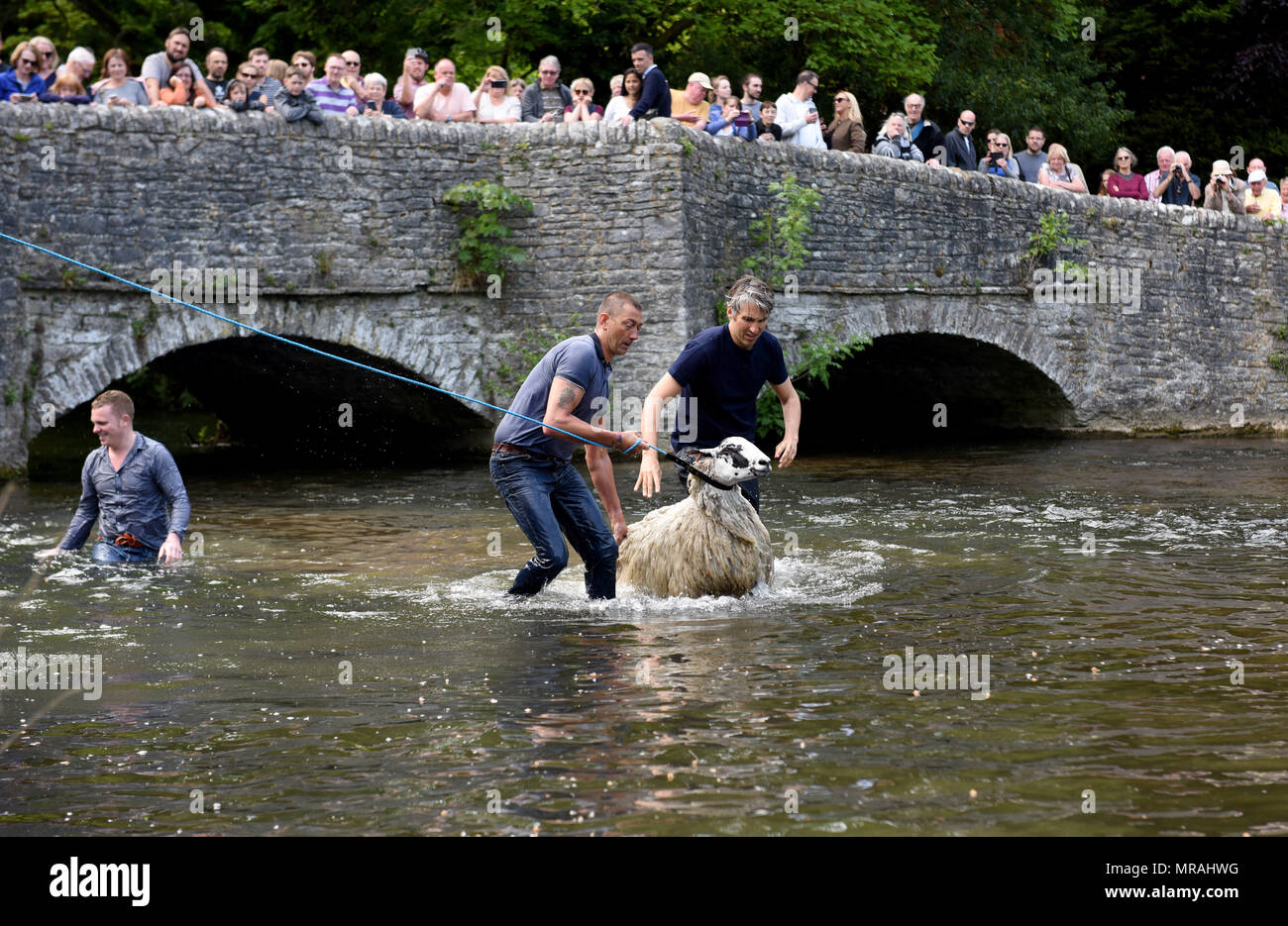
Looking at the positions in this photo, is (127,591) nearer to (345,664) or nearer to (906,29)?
(345,664)

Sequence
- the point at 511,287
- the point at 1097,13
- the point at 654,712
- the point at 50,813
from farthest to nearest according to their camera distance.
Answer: the point at 1097,13 → the point at 511,287 → the point at 654,712 → the point at 50,813

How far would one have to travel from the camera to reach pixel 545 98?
626 inches

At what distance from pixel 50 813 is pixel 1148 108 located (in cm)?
2721

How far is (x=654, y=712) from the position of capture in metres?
5.46

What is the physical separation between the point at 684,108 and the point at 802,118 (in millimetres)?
1590

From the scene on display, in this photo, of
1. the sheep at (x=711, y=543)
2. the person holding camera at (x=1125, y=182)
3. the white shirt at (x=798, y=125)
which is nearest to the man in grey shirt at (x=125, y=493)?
the sheep at (x=711, y=543)

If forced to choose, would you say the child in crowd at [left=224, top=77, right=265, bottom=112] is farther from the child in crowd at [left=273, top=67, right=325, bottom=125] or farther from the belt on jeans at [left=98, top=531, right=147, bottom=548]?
the belt on jeans at [left=98, top=531, right=147, bottom=548]

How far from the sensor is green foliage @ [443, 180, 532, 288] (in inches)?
601

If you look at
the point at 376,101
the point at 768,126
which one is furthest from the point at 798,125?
the point at 376,101

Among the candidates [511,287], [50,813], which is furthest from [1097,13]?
[50,813]

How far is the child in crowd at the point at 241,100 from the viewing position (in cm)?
1423

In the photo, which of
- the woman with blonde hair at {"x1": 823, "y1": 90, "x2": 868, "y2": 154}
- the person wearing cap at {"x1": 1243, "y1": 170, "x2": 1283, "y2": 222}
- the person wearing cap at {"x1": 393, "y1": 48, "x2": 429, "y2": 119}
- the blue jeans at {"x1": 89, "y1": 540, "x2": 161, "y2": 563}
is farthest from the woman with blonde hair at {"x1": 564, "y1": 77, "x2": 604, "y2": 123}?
the person wearing cap at {"x1": 1243, "y1": 170, "x2": 1283, "y2": 222}

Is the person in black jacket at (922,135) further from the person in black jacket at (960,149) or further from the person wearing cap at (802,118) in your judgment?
the person wearing cap at (802,118)

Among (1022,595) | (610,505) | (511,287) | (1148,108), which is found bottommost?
(1022,595)
